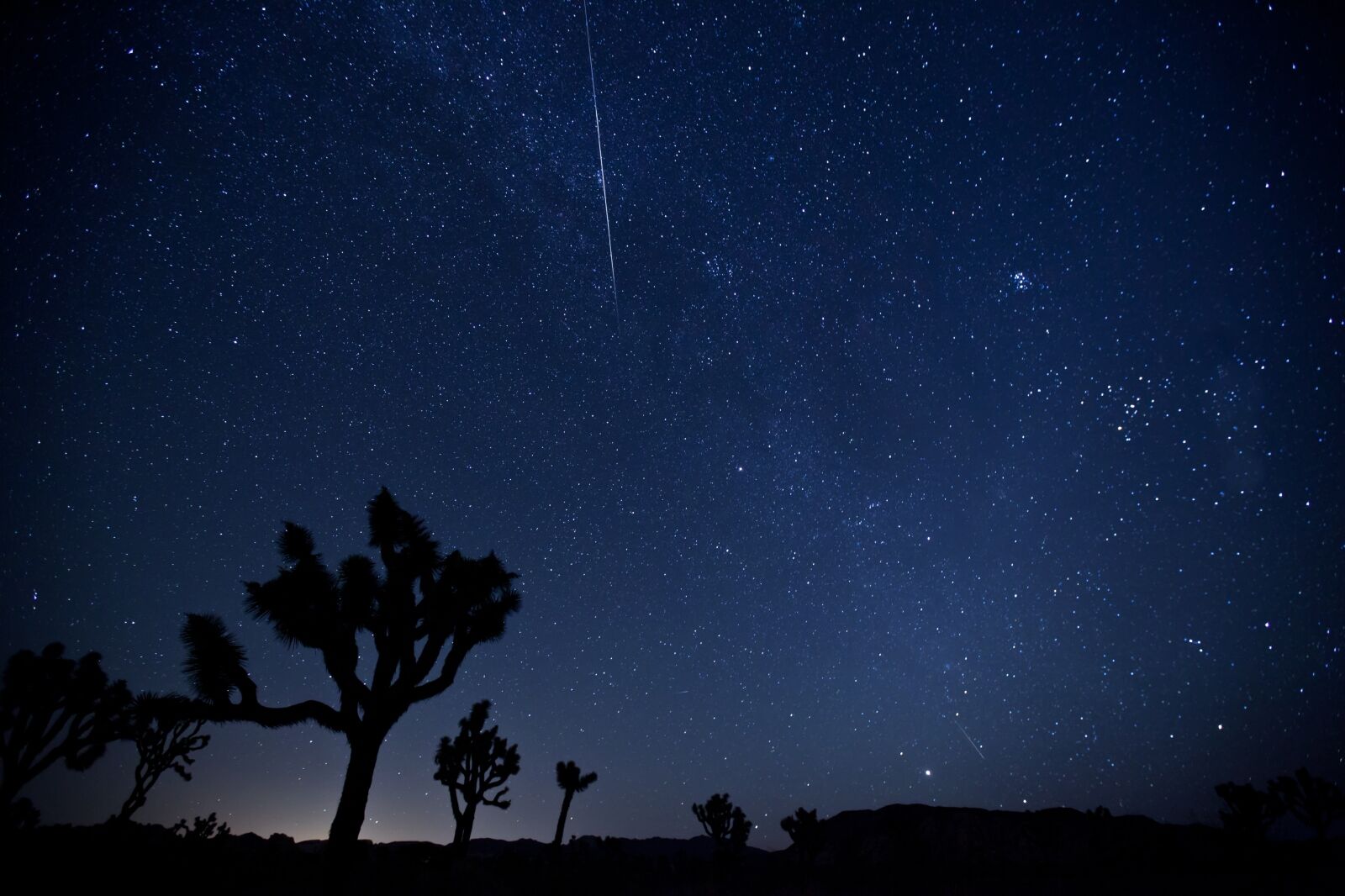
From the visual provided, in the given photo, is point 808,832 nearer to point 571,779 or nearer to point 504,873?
point 571,779

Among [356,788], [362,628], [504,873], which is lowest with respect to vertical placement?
[504,873]

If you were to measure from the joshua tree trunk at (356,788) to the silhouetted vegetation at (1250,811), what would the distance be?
3887cm

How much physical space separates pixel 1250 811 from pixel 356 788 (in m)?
39.2

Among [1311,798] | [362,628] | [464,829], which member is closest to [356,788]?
[362,628]

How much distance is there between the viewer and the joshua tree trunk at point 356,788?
884 cm

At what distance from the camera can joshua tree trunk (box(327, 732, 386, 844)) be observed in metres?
8.84

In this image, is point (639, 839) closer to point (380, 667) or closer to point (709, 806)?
point (709, 806)

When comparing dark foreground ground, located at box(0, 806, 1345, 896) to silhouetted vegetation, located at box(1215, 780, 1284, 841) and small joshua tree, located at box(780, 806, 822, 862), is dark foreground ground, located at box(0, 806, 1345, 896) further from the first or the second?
small joshua tree, located at box(780, 806, 822, 862)

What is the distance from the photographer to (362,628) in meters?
10.1

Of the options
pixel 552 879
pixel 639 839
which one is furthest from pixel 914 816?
pixel 639 839

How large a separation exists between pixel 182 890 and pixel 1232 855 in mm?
36517

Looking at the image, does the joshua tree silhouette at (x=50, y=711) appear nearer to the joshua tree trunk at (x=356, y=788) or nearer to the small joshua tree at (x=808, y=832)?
the joshua tree trunk at (x=356, y=788)

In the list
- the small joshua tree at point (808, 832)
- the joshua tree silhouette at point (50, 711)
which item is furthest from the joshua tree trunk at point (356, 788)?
the small joshua tree at point (808, 832)

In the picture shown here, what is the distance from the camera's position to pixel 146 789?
61.7 ft
